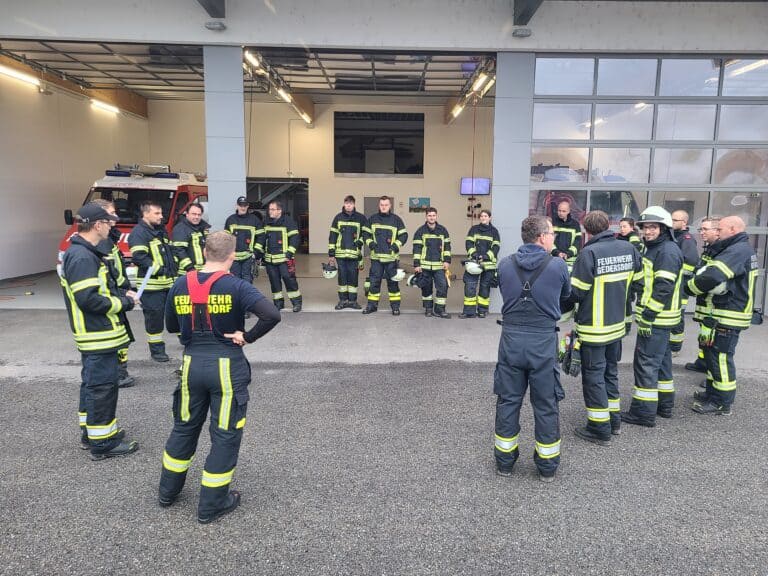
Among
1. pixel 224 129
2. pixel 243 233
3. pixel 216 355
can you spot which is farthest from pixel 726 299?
pixel 224 129

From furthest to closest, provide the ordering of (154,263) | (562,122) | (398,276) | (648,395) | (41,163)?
(41,163)
(562,122)
(398,276)
(154,263)
(648,395)

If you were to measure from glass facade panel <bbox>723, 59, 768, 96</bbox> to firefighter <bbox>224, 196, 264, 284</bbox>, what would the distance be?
28.7 ft

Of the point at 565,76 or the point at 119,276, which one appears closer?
the point at 119,276

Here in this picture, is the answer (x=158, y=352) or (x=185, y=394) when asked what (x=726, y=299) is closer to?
(x=185, y=394)

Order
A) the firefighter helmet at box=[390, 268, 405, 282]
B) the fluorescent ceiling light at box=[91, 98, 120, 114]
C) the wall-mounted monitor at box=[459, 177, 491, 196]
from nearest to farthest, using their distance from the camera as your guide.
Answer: the firefighter helmet at box=[390, 268, 405, 282], the fluorescent ceiling light at box=[91, 98, 120, 114], the wall-mounted monitor at box=[459, 177, 491, 196]

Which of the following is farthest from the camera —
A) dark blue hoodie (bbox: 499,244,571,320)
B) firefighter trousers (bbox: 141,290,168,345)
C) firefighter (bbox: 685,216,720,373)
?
firefighter trousers (bbox: 141,290,168,345)

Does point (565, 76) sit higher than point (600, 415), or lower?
higher

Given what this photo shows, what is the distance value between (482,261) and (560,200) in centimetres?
190

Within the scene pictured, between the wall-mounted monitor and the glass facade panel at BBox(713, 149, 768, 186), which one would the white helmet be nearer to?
the glass facade panel at BBox(713, 149, 768, 186)

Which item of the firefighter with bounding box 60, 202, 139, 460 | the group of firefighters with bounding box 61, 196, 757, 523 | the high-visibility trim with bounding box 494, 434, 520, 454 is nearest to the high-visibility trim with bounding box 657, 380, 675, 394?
the group of firefighters with bounding box 61, 196, 757, 523

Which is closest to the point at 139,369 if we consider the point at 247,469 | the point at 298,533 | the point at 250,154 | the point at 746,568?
the point at 247,469

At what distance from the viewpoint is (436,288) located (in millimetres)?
9125

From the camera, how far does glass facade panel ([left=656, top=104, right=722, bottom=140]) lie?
928cm

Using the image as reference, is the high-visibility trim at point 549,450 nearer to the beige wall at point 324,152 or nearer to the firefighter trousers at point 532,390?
the firefighter trousers at point 532,390
